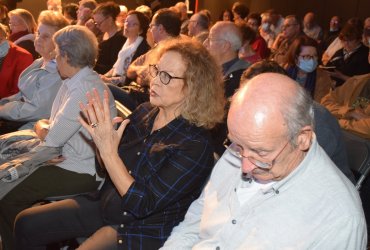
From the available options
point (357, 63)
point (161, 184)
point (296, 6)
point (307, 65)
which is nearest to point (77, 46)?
point (161, 184)

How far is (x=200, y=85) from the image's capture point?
7.30ft

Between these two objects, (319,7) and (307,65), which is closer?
(307,65)

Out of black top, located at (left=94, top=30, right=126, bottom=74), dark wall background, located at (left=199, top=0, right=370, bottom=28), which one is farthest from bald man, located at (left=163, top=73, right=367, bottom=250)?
dark wall background, located at (left=199, top=0, right=370, bottom=28)

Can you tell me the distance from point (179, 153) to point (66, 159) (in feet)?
3.46

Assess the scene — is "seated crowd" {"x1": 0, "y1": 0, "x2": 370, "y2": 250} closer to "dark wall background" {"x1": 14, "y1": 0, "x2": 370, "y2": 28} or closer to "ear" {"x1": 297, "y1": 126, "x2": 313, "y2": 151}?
"ear" {"x1": 297, "y1": 126, "x2": 313, "y2": 151}

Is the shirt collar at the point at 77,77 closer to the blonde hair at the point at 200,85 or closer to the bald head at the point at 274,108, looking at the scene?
the blonde hair at the point at 200,85

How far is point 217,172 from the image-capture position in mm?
1851

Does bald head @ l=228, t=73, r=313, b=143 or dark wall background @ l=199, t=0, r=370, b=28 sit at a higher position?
bald head @ l=228, t=73, r=313, b=143

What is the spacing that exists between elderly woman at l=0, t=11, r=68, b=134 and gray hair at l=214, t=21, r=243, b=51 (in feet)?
4.88

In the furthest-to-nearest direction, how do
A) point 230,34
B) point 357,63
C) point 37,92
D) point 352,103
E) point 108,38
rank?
1. point 108,38
2. point 357,63
3. point 230,34
4. point 352,103
5. point 37,92

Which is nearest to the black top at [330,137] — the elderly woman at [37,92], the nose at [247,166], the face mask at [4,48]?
the nose at [247,166]

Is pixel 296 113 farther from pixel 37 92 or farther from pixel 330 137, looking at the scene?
pixel 37 92

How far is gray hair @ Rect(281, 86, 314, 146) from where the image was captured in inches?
56.0

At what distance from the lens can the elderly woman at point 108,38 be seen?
5875 millimetres
